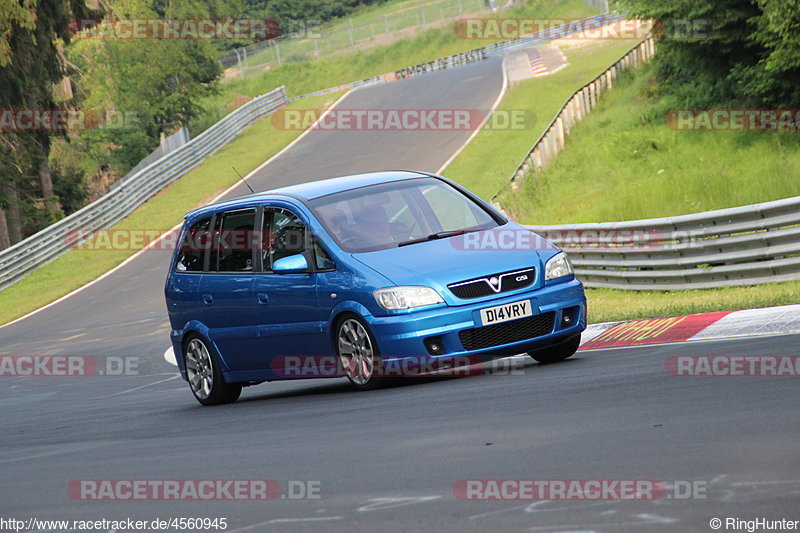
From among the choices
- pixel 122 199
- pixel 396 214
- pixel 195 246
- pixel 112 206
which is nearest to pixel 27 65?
pixel 112 206

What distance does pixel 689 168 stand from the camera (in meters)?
30.2

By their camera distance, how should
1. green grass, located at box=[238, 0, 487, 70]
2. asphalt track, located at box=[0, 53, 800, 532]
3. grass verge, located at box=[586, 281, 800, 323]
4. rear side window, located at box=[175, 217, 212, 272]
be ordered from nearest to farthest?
asphalt track, located at box=[0, 53, 800, 532] < rear side window, located at box=[175, 217, 212, 272] < grass verge, located at box=[586, 281, 800, 323] < green grass, located at box=[238, 0, 487, 70]

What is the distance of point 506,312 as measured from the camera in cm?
952

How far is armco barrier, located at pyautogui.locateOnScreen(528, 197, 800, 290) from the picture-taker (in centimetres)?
1412

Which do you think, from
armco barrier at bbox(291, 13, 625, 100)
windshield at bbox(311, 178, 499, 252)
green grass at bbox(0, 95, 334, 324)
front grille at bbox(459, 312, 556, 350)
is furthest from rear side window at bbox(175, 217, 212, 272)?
armco barrier at bbox(291, 13, 625, 100)

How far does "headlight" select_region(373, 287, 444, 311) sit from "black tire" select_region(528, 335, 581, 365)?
1.38 m

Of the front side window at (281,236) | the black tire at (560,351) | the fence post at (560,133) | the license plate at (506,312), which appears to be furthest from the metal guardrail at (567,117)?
the license plate at (506,312)

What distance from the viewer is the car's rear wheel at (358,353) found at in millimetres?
9578

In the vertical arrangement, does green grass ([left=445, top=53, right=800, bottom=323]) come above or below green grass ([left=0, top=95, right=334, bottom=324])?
above

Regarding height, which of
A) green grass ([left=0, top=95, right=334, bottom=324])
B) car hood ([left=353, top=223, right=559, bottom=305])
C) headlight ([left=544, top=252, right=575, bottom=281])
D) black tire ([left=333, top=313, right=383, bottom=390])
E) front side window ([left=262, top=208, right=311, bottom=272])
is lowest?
green grass ([left=0, top=95, right=334, bottom=324])

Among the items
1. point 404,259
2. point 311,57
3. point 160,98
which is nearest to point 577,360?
point 404,259

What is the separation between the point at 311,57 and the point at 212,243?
7381 centimetres

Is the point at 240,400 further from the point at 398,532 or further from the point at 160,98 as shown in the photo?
the point at 160,98

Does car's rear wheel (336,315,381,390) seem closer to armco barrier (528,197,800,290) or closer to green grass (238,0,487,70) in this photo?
armco barrier (528,197,800,290)
